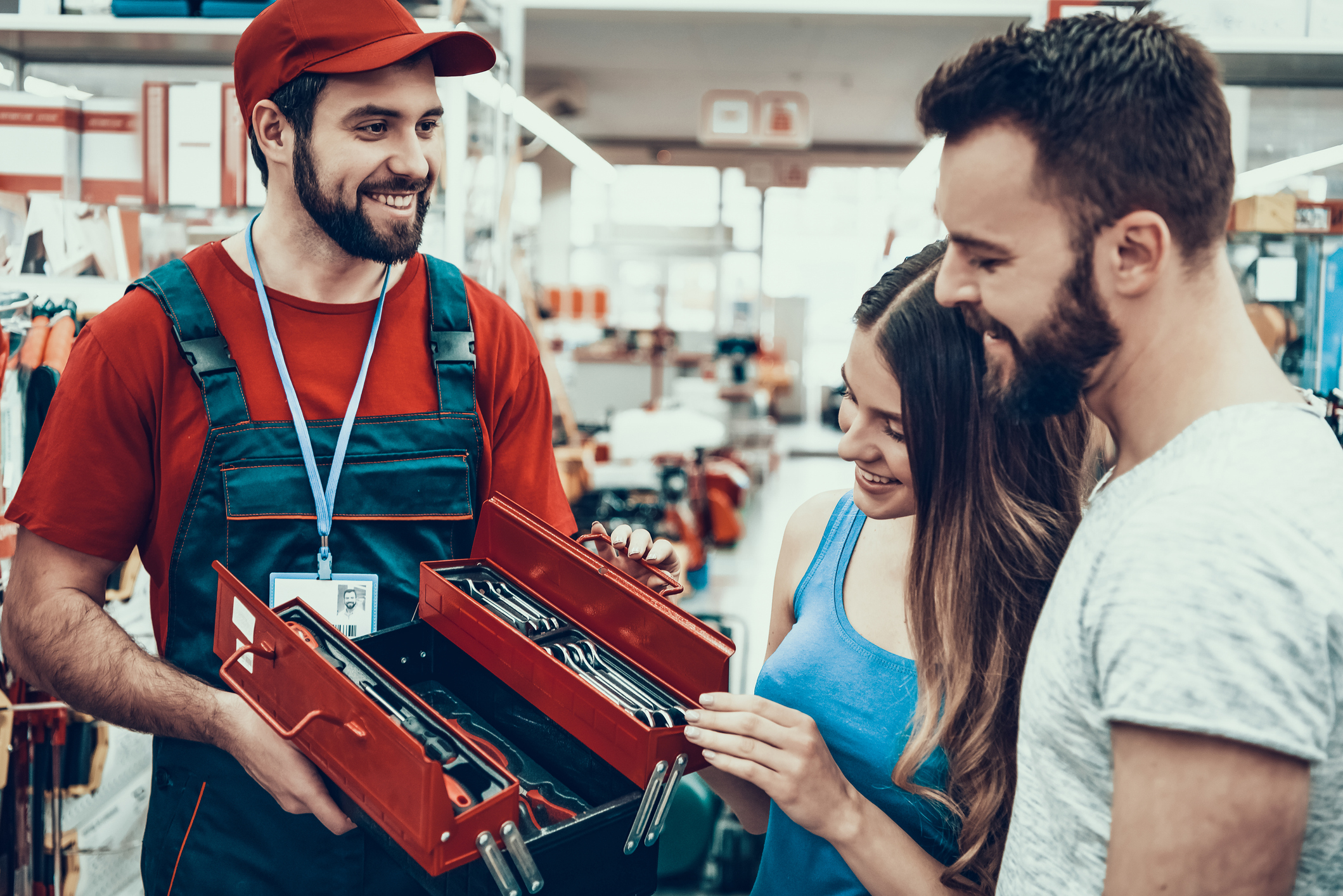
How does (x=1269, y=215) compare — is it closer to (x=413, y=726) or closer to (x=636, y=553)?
(x=636, y=553)

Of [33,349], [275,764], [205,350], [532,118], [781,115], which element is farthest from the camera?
[781,115]

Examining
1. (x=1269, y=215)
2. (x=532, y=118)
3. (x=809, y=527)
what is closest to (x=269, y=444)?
(x=809, y=527)

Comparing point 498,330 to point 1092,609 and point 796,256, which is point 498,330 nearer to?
point 1092,609

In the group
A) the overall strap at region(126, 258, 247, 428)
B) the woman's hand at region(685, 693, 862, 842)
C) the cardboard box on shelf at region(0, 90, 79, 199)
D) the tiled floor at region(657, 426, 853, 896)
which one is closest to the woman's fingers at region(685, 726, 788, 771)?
the woman's hand at region(685, 693, 862, 842)

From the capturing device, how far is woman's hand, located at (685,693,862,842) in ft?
3.47

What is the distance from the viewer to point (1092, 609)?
2.56 feet

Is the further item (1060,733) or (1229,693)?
(1060,733)

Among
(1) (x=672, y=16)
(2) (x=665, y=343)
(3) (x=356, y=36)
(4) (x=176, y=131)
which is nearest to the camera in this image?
(3) (x=356, y=36)

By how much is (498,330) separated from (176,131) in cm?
176

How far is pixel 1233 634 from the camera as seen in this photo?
68 centimetres

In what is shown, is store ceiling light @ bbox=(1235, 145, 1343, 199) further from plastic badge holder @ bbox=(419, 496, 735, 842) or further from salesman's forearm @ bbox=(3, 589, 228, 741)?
salesman's forearm @ bbox=(3, 589, 228, 741)

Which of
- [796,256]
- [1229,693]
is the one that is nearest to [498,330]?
[1229,693]

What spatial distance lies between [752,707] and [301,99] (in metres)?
1.14

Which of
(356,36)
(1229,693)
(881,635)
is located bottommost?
(881,635)
